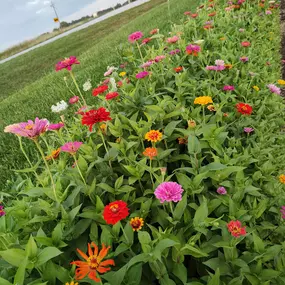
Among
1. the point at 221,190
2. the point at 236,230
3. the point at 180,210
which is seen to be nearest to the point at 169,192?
the point at 180,210

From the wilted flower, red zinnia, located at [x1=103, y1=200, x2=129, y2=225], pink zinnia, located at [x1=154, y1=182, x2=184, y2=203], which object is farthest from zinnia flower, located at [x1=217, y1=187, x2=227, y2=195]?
red zinnia, located at [x1=103, y1=200, x2=129, y2=225]

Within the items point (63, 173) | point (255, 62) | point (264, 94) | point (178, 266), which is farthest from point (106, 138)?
point (255, 62)

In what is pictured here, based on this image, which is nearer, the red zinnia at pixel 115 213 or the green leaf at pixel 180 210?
the red zinnia at pixel 115 213

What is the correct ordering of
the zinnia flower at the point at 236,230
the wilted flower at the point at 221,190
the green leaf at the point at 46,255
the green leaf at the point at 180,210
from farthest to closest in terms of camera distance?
the wilted flower at the point at 221,190
the green leaf at the point at 180,210
the zinnia flower at the point at 236,230
the green leaf at the point at 46,255

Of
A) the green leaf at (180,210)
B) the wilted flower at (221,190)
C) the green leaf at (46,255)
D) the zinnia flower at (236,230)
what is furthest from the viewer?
the wilted flower at (221,190)

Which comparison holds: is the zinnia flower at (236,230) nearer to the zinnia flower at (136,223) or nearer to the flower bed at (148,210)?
the flower bed at (148,210)

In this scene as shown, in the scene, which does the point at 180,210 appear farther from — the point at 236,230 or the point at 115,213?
the point at 115,213

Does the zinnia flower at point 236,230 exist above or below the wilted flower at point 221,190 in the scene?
above

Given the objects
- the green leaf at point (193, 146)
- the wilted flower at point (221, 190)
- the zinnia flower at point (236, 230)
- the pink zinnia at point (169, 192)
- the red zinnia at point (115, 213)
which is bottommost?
the wilted flower at point (221, 190)

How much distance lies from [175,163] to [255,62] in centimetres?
224

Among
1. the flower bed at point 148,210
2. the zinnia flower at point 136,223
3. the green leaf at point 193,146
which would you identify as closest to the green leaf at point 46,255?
the flower bed at point 148,210

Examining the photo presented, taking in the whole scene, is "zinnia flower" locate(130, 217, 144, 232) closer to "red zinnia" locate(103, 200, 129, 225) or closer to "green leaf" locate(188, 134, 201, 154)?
"red zinnia" locate(103, 200, 129, 225)

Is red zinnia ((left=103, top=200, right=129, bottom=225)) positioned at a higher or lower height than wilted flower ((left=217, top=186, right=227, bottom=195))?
higher

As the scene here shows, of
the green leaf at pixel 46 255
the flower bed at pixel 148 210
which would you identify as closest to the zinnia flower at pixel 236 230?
the flower bed at pixel 148 210
